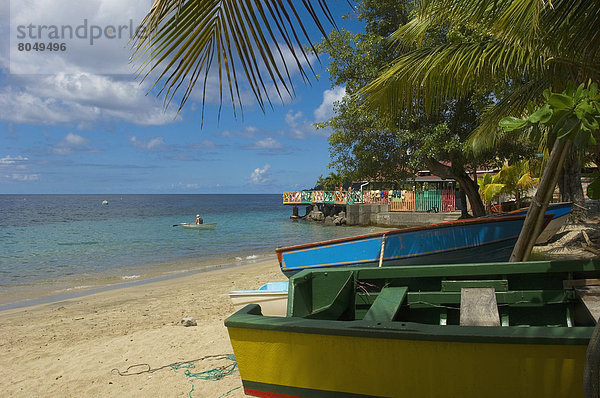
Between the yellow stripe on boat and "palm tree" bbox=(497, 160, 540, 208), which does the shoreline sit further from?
"palm tree" bbox=(497, 160, 540, 208)

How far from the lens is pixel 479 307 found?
12.6 ft

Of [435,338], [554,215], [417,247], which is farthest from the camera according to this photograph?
[554,215]

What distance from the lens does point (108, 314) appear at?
955 cm

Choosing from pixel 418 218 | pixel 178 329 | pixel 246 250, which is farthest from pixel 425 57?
pixel 418 218

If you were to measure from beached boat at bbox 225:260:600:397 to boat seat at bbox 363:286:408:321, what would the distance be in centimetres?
1

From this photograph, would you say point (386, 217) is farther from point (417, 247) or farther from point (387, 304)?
point (387, 304)

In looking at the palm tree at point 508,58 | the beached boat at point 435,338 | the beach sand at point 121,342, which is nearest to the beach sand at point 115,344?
the beach sand at point 121,342

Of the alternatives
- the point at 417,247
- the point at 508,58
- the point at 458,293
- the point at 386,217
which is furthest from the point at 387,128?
the point at 386,217

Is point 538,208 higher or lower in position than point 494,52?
lower

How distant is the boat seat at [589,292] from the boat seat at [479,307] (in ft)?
2.16

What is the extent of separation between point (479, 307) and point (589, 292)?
909mm

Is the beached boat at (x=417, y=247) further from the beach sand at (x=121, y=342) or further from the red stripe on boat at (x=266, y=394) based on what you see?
the red stripe on boat at (x=266, y=394)

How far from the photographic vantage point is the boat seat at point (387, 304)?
363 cm

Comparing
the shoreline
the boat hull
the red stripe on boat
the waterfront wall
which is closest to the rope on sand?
the red stripe on boat
